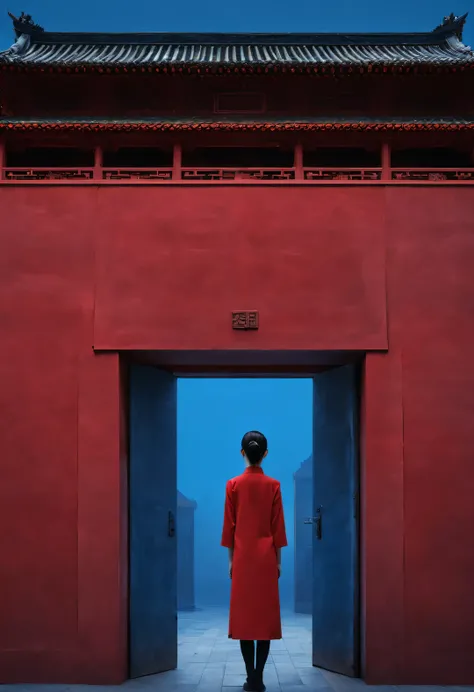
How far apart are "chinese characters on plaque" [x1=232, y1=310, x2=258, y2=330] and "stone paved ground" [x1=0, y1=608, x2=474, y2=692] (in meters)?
2.45

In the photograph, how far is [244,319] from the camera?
16.8 ft

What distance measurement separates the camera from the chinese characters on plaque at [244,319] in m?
5.10

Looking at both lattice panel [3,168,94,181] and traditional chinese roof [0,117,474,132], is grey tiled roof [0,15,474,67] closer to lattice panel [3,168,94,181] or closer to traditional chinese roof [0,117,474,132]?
lattice panel [3,168,94,181]

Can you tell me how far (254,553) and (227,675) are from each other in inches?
58.4

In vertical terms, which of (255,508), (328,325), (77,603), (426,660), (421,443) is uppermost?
(328,325)

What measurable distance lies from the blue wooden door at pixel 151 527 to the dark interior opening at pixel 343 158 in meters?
2.32

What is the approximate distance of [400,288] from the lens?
5168 mm

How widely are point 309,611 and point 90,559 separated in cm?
714

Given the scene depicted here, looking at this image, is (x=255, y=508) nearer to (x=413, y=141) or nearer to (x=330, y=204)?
(x=330, y=204)

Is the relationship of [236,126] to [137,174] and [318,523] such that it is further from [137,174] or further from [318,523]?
[318,523]

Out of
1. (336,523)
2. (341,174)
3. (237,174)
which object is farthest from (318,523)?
(341,174)

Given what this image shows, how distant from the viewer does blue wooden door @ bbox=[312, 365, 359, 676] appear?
17.1ft

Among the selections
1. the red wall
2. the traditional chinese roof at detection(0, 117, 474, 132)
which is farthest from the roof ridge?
the red wall

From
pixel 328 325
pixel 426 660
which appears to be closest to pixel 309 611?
pixel 426 660
